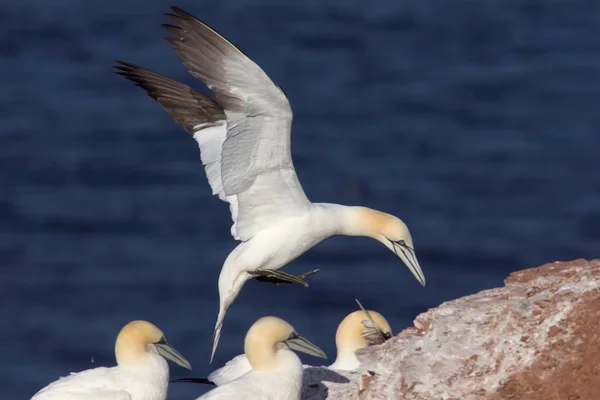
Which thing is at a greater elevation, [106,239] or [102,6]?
[102,6]

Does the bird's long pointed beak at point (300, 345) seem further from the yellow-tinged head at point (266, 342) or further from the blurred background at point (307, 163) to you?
the blurred background at point (307, 163)

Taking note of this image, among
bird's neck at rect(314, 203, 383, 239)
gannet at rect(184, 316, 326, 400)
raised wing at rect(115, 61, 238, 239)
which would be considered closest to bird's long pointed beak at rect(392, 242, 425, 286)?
bird's neck at rect(314, 203, 383, 239)

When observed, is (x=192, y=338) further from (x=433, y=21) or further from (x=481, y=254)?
(x=433, y=21)

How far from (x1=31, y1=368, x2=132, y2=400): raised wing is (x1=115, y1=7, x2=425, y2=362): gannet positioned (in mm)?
1504

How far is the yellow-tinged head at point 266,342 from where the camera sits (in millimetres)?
7609

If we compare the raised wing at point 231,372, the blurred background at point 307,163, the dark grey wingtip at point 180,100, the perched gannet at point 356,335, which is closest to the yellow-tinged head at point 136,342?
the raised wing at point 231,372

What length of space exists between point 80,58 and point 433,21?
4.65 m

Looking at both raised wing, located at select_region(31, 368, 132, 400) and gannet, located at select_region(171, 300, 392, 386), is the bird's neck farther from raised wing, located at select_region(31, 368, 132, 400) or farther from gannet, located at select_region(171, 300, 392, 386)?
raised wing, located at select_region(31, 368, 132, 400)

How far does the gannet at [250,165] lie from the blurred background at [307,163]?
3.22 meters

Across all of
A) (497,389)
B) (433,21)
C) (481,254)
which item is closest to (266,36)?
(433,21)

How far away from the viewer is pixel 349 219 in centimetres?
959

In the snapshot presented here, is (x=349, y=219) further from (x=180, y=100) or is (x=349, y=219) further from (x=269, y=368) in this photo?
(x=269, y=368)

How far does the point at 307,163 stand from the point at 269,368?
30.1 ft

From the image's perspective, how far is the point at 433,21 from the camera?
21.0 metres
